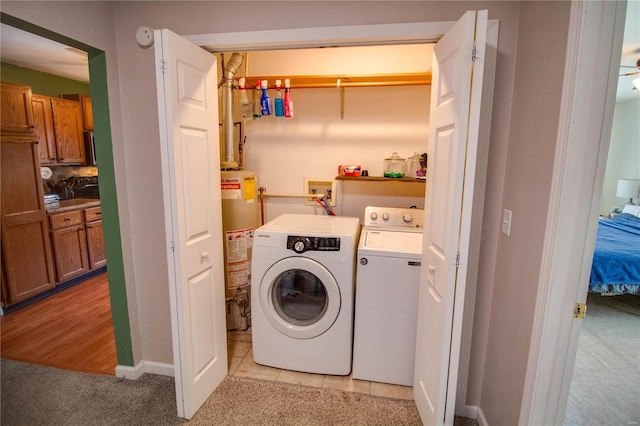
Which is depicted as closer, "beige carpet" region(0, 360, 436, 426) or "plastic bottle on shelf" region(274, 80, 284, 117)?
"beige carpet" region(0, 360, 436, 426)

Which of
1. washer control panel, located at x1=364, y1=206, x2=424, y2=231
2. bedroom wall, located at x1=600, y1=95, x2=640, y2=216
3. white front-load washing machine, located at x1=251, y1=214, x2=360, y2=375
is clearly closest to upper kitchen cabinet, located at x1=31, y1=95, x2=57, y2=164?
white front-load washing machine, located at x1=251, y1=214, x2=360, y2=375

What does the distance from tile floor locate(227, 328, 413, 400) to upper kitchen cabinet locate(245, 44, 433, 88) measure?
2.15m

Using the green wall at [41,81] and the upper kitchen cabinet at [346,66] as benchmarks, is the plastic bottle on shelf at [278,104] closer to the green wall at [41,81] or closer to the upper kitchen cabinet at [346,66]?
the upper kitchen cabinet at [346,66]

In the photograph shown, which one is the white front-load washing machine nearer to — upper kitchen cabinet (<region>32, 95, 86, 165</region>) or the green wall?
upper kitchen cabinet (<region>32, 95, 86, 165</region>)

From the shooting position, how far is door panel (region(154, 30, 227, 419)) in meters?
1.44

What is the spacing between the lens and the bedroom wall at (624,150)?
171 inches

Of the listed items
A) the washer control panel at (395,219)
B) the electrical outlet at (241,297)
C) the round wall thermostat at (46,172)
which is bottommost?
the electrical outlet at (241,297)

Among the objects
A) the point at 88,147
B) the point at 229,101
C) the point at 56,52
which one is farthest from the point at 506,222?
the point at 88,147

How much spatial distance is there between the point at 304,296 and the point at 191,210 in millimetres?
940

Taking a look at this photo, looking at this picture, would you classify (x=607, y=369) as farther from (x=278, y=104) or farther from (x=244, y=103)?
(x=244, y=103)

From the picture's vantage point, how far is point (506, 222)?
4.85 ft

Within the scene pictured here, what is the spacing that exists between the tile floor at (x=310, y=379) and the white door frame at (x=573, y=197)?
2.91 feet

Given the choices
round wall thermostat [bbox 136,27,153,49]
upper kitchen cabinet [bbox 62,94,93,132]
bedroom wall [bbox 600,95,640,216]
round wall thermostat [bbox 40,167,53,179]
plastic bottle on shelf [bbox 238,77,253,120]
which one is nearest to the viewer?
round wall thermostat [bbox 136,27,153,49]

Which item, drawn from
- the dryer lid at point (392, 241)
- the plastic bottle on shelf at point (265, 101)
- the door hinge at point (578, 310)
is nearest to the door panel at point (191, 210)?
the plastic bottle on shelf at point (265, 101)
